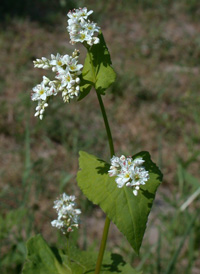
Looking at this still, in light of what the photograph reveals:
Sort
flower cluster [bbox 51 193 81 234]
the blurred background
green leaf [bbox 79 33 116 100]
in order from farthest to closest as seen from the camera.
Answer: the blurred background → flower cluster [bbox 51 193 81 234] → green leaf [bbox 79 33 116 100]

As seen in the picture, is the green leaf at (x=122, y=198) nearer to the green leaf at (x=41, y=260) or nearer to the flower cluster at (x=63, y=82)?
the flower cluster at (x=63, y=82)

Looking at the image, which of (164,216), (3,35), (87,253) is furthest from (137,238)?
(3,35)

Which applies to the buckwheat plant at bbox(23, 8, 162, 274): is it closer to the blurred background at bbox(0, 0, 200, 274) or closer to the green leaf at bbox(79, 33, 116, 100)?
the green leaf at bbox(79, 33, 116, 100)

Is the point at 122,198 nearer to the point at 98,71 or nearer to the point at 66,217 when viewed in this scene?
the point at 66,217

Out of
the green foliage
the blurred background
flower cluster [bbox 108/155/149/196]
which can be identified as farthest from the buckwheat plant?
the blurred background

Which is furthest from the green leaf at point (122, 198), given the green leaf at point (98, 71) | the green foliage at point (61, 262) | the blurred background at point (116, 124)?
the blurred background at point (116, 124)

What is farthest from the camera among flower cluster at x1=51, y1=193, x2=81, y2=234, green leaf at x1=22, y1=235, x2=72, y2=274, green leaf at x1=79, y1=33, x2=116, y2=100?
green leaf at x1=22, y1=235, x2=72, y2=274
